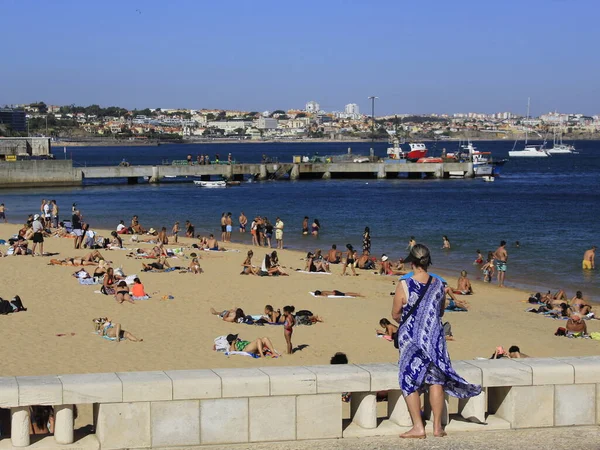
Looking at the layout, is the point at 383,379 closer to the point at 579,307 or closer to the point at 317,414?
the point at 317,414

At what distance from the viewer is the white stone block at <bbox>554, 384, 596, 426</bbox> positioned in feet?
19.7

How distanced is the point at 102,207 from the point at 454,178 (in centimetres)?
3813

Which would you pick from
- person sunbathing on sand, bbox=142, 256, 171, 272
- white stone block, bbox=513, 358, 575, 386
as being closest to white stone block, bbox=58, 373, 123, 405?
white stone block, bbox=513, 358, 575, 386

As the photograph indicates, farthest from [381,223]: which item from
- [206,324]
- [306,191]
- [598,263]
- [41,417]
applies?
[41,417]

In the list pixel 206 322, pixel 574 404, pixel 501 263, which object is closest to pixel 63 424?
pixel 574 404

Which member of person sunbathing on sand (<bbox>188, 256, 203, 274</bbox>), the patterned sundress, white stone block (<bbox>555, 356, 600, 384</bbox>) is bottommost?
person sunbathing on sand (<bbox>188, 256, 203, 274</bbox>)

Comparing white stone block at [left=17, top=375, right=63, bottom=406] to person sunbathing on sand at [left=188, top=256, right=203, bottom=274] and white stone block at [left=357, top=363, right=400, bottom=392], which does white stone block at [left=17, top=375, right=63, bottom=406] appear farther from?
person sunbathing on sand at [left=188, top=256, right=203, bottom=274]

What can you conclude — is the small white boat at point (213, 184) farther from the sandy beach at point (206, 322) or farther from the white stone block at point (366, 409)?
the white stone block at point (366, 409)

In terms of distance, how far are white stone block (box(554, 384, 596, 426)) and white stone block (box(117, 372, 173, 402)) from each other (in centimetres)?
261

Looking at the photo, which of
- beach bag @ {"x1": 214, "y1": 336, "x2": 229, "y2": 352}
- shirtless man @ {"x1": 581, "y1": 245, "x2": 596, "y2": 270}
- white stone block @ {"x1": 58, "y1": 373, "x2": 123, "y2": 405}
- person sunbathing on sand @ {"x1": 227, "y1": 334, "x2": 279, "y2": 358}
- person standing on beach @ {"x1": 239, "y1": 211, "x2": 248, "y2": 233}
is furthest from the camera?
person standing on beach @ {"x1": 239, "y1": 211, "x2": 248, "y2": 233}

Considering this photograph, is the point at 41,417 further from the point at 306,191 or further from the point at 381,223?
the point at 306,191

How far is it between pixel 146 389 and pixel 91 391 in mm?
329

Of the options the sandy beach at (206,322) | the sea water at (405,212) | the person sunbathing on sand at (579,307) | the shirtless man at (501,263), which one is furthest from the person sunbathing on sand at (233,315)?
the sea water at (405,212)

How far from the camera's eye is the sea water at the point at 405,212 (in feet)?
100
